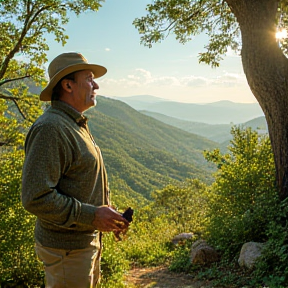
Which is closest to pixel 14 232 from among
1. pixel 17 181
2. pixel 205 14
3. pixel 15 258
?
pixel 15 258

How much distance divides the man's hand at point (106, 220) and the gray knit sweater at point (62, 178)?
0.10ft

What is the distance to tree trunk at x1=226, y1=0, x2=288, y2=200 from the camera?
583cm

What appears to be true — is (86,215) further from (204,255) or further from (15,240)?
Answer: (204,255)

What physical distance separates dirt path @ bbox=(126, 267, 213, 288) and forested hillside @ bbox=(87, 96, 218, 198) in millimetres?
32627

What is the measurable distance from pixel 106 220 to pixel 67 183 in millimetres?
286

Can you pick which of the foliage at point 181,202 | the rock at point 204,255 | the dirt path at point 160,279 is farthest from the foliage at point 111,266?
the foliage at point 181,202

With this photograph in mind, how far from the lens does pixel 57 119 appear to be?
72.4 inches

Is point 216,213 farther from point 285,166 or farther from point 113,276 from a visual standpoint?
point 113,276

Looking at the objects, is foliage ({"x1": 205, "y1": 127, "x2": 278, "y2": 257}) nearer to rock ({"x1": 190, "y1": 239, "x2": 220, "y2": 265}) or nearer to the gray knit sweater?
rock ({"x1": 190, "y1": 239, "x2": 220, "y2": 265})

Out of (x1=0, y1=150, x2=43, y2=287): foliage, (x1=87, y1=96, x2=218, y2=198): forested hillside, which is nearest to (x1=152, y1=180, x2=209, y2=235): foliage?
(x1=0, y1=150, x2=43, y2=287): foliage

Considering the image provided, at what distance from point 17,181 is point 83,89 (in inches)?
173

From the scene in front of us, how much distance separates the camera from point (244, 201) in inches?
281

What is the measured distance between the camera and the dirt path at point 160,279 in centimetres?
621

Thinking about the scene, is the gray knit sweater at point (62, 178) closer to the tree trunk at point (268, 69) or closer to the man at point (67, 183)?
the man at point (67, 183)
